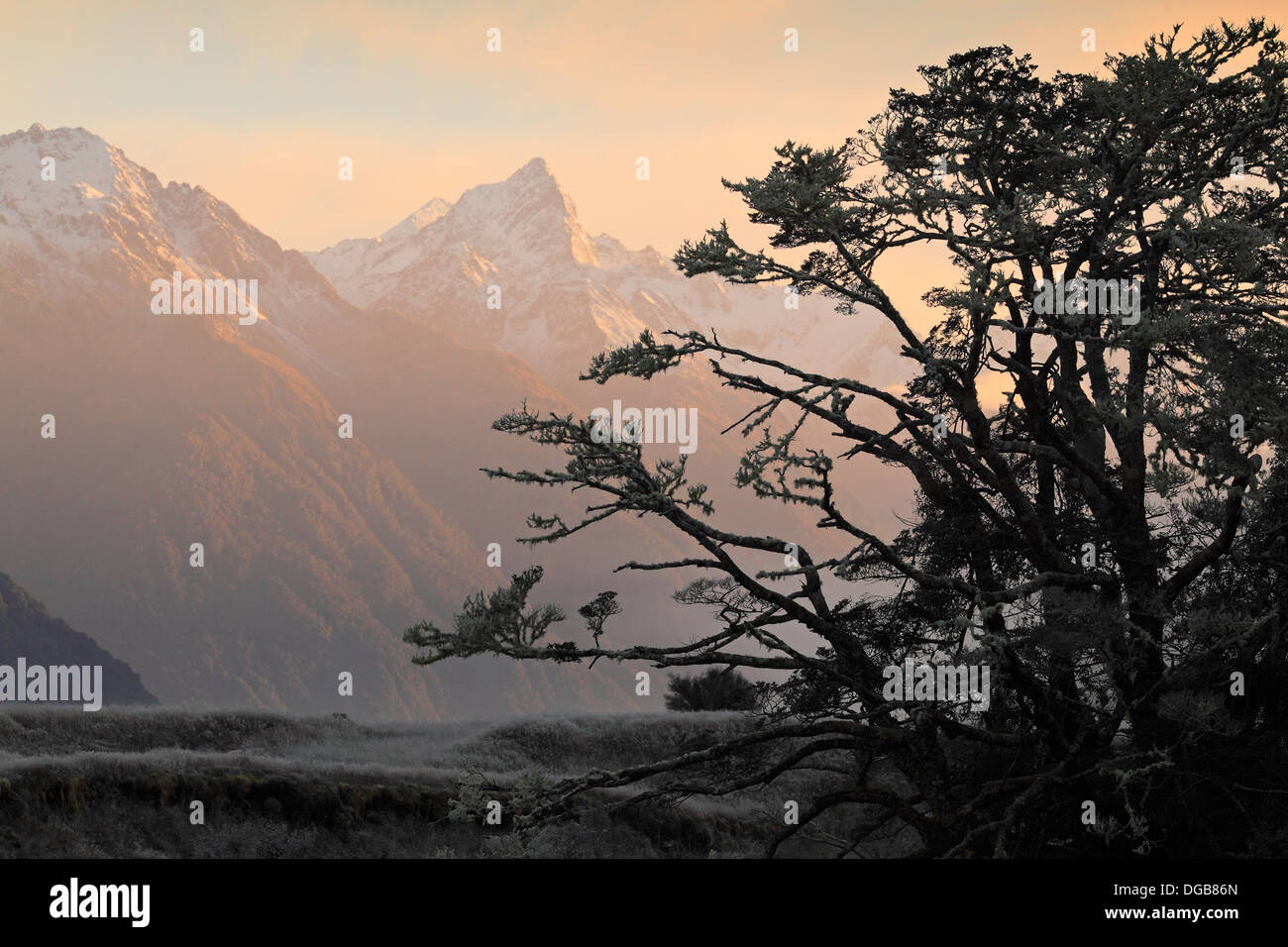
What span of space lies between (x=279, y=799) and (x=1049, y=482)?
14469 millimetres

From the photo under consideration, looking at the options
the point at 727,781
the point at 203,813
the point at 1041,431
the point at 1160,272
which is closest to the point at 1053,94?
the point at 1160,272

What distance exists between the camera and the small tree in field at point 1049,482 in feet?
49.7

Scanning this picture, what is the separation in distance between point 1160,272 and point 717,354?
660 cm

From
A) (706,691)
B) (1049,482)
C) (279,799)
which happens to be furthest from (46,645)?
(1049,482)

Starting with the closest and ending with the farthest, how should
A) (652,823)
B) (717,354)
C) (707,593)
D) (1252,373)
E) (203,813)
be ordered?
(1252,373), (707,593), (717,354), (203,813), (652,823)

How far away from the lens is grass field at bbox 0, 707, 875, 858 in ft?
67.1

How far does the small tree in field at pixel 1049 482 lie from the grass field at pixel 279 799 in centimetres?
289

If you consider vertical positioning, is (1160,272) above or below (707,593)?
above

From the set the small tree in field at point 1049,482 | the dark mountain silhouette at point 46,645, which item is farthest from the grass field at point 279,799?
the dark mountain silhouette at point 46,645

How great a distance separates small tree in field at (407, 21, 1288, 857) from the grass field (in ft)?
9.48

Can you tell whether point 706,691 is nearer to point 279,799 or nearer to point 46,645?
point 279,799

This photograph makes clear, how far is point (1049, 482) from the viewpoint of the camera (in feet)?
65.7

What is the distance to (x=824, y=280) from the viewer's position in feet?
57.4
